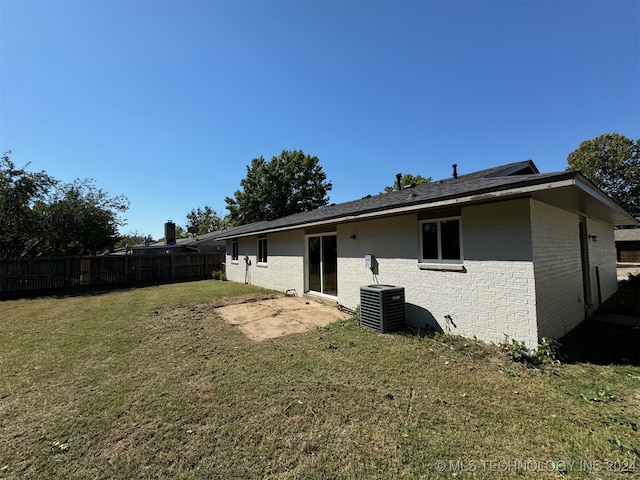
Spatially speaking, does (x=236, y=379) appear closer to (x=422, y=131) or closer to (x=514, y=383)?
(x=514, y=383)

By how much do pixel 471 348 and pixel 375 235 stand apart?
3.32 m

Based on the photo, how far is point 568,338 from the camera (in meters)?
5.19

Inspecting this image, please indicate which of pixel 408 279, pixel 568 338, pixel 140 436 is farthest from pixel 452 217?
pixel 140 436

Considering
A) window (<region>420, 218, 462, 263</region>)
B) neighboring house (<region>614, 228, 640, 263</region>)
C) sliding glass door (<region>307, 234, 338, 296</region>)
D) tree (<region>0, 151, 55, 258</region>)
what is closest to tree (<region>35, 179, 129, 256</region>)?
tree (<region>0, 151, 55, 258</region>)

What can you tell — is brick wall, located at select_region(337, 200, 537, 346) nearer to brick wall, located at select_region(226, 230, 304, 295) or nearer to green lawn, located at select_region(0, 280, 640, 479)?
green lawn, located at select_region(0, 280, 640, 479)

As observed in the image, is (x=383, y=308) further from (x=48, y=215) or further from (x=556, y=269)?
(x=48, y=215)

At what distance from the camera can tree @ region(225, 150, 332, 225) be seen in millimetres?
32281

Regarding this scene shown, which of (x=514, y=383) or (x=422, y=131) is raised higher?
(x=422, y=131)

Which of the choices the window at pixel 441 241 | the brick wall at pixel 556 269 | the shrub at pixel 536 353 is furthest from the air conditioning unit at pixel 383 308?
the brick wall at pixel 556 269

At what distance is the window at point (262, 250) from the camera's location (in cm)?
1319

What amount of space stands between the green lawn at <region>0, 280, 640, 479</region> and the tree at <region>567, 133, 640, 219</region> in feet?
124

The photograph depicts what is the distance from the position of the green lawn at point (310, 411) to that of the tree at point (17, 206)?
14.3 metres

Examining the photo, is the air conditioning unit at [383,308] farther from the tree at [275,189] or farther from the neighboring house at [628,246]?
the neighboring house at [628,246]

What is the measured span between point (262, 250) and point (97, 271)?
33.2 feet
